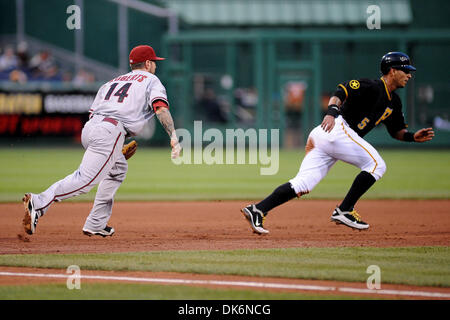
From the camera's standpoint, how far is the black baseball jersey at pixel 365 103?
7.04 meters

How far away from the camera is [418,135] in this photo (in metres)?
7.45

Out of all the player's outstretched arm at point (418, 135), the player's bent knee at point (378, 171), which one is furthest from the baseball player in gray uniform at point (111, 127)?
the player's outstretched arm at point (418, 135)

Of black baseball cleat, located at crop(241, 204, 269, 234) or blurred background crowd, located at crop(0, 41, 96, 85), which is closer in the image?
black baseball cleat, located at crop(241, 204, 269, 234)

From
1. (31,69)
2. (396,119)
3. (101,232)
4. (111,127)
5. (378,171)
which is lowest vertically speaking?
(101,232)

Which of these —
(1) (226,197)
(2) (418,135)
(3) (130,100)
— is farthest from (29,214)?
(1) (226,197)

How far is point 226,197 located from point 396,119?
4.56 metres

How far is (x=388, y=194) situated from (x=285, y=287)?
7393 millimetres

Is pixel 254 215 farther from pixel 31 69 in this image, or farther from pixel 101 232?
pixel 31 69

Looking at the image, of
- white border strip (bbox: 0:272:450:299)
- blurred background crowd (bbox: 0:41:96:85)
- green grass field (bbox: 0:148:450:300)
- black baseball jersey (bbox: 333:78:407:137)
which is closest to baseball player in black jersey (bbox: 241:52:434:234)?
black baseball jersey (bbox: 333:78:407:137)

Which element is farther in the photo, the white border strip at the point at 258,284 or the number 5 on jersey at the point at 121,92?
the number 5 on jersey at the point at 121,92

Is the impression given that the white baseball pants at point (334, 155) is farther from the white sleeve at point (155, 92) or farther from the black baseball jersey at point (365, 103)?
the white sleeve at point (155, 92)

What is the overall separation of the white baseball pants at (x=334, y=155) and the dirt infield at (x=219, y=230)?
63cm

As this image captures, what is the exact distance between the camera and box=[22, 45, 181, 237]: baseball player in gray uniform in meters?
6.64

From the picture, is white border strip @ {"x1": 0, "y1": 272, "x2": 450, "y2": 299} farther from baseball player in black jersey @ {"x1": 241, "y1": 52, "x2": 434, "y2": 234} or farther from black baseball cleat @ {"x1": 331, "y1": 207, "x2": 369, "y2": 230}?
black baseball cleat @ {"x1": 331, "y1": 207, "x2": 369, "y2": 230}
